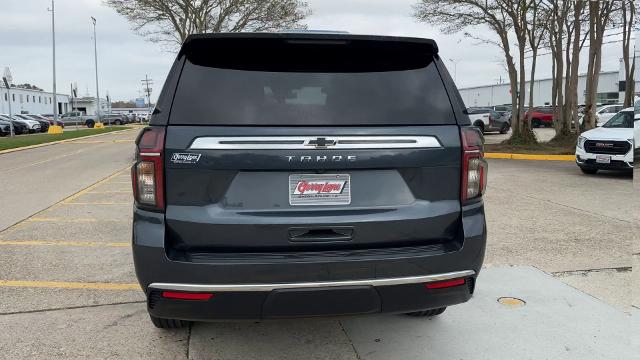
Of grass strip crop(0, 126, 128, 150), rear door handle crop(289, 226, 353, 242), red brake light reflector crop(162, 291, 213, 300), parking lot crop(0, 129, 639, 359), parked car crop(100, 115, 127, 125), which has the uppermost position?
parked car crop(100, 115, 127, 125)

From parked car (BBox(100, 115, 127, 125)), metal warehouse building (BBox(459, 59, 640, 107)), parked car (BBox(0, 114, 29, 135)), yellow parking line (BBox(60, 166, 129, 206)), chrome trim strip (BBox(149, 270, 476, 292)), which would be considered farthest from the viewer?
parked car (BBox(100, 115, 127, 125))

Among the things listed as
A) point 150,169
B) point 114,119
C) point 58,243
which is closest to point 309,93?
point 150,169

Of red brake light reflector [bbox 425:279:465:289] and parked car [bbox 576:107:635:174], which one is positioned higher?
parked car [bbox 576:107:635:174]

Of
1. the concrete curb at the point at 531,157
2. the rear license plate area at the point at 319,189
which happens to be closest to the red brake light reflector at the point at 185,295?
the rear license plate area at the point at 319,189

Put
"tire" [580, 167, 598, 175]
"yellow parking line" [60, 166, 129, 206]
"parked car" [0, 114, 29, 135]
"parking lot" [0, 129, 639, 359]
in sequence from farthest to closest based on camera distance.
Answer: "parked car" [0, 114, 29, 135]
"tire" [580, 167, 598, 175]
"yellow parking line" [60, 166, 129, 206]
"parking lot" [0, 129, 639, 359]

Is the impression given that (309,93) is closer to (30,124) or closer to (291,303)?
(291,303)

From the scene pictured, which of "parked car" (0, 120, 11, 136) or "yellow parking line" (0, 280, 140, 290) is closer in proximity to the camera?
"yellow parking line" (0, 280, 140, 290)

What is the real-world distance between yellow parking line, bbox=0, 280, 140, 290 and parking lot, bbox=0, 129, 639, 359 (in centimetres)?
1

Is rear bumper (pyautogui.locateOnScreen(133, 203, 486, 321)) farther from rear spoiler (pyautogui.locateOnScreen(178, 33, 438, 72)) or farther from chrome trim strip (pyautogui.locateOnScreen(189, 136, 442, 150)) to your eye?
rear spoiler (pyautogui.locateOnScreen(178, 33, 438, 72))

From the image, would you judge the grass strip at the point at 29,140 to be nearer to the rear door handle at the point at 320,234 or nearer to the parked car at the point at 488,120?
the parked car at the point at 488,120

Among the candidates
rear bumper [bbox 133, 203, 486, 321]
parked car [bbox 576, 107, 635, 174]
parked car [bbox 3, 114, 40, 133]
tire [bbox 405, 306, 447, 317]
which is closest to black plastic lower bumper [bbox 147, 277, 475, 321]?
rear bumper [bbox 133, 203, 486, 321]

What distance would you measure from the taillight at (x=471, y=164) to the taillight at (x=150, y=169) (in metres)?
1.62

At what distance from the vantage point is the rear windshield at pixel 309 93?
277 centimetres

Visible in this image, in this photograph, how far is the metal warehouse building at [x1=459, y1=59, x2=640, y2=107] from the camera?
55037 mm
